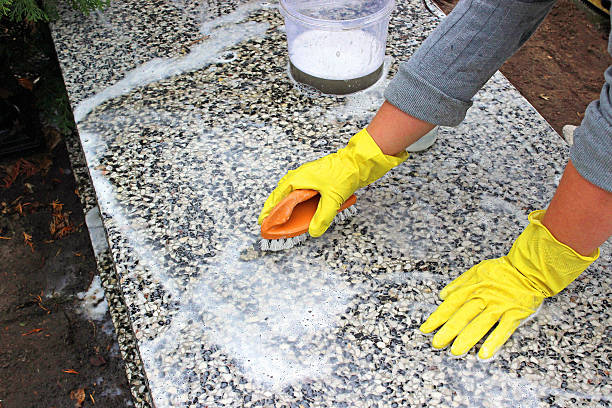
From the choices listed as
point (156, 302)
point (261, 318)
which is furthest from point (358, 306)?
point (156, 302)

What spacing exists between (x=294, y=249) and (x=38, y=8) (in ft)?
5.64

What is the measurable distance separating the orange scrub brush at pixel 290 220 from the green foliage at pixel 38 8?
4.66 feet

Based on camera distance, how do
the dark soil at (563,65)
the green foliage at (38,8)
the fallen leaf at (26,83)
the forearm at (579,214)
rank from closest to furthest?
1. the forearm at (579,214)
2. the green foliage at (38,8)
3. the fallen leaf at (26,83)
4. the dark soil at (563,65)

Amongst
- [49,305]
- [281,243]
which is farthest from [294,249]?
[49,305]

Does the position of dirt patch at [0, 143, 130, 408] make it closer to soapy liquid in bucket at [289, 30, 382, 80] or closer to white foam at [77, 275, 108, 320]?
white foam at [77, 275, 108, 320]

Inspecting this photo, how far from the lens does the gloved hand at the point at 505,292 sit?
1446 mm

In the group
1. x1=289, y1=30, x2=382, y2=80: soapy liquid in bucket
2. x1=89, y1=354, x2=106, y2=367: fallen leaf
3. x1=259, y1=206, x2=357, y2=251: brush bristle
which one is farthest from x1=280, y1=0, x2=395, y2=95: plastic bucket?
x1=89, y1=354, x2=106, y2=367: fallen leaf

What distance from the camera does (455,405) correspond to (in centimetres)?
136

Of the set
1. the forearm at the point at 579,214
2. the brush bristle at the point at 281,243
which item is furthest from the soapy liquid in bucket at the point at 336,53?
the forearm at the point at 579,214

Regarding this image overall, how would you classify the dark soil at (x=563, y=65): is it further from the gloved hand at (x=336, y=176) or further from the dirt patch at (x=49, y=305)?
the dirt patch at (x=49, y=305)

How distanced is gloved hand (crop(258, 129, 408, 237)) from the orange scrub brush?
0.05 meters

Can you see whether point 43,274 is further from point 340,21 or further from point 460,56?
point 460,56

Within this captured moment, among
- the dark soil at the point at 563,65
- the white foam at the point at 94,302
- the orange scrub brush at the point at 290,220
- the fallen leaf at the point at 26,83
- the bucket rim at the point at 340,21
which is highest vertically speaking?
the bucket rim at the point at 340,21

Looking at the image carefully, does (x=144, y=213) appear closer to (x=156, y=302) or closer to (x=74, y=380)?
(x=156, y=302)
